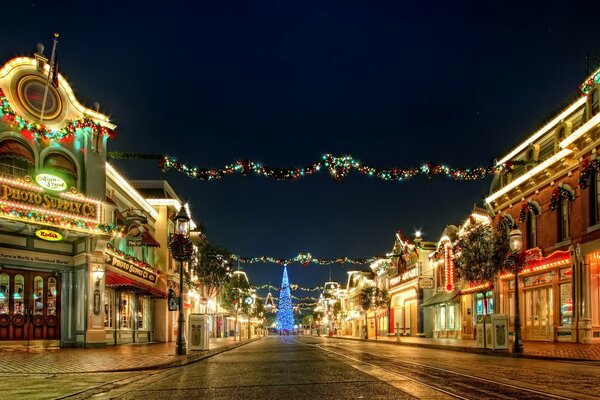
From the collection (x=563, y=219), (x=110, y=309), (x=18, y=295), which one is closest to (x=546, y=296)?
(x=563, y=219)

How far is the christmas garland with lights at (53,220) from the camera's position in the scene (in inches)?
898

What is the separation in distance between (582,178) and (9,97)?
78.7 feet

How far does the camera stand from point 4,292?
26.0 meters

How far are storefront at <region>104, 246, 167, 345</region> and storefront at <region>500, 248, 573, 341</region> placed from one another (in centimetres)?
2096

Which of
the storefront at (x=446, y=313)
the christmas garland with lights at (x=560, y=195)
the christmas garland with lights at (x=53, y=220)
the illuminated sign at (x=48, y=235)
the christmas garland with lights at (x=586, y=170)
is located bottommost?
the storefront at (x=446, y=313)

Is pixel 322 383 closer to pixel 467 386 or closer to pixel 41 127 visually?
pixel 467 386

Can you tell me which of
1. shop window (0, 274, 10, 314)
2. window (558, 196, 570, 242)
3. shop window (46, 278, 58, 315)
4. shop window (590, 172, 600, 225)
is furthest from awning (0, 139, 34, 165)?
window (558, 196, 570, 242)

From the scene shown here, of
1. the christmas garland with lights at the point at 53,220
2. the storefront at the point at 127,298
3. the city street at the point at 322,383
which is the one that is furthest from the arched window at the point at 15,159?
the city street at the point at 322,383

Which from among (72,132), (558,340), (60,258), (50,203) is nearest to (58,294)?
(60,258)

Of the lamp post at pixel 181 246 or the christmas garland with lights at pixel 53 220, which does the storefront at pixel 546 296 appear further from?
the christmas garland with lights at pixel 53 220

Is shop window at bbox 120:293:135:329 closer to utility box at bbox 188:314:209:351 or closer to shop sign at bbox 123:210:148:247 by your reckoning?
shop sign at bbox 123:210:148:247

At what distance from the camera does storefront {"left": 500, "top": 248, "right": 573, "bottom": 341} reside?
102ft

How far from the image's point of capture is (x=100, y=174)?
28.1 metres

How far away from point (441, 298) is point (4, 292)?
3596 cm
